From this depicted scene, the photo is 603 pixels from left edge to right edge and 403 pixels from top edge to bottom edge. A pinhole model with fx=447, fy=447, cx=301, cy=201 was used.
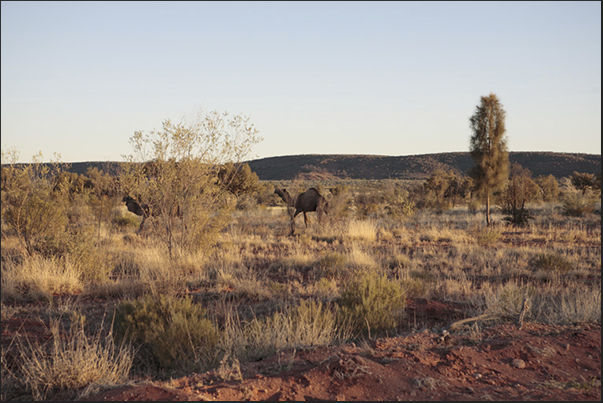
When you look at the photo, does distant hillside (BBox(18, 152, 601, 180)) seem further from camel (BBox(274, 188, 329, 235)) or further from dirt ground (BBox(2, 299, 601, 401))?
dirt ground (BBox(2, 299, 601, 401))

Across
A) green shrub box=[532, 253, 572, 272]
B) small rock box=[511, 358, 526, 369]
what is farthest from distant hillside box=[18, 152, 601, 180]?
small rock box=[511, 358, 526, 369]

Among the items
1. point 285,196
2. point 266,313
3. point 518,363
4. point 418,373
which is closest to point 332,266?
point 266,313

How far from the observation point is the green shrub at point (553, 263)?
1066 cm

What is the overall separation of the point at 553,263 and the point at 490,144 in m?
9.34

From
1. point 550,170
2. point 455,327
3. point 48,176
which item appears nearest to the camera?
point 455,327

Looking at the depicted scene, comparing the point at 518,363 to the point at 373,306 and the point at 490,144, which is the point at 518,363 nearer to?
the point at 373,306

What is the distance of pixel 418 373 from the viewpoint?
4125 mm

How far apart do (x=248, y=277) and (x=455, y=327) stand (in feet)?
17.0

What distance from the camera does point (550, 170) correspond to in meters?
76.4

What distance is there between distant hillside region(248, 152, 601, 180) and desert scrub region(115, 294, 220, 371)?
76.8 metres

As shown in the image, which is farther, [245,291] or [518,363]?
[245,291]

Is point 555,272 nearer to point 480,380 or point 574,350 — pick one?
point 574,350

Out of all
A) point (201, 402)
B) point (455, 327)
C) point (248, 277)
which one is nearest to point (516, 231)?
point (248, 277)

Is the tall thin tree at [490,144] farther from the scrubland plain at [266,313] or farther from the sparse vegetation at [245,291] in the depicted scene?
the scrubland plain at [266,313]
